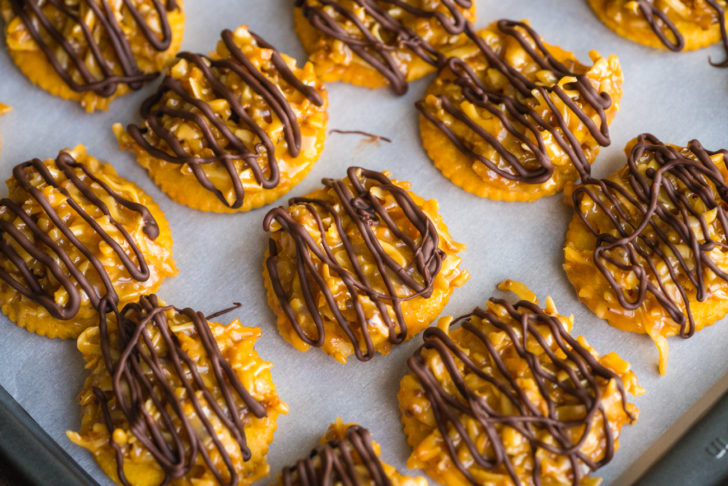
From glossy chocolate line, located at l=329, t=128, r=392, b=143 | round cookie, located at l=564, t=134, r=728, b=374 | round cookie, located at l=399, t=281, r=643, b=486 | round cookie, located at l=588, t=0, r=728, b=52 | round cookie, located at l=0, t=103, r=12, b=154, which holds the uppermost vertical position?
round cookie, located at l=588, t=0, r=728, b=52

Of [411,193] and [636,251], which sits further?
[411,193]

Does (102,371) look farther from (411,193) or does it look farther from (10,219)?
(411,193)

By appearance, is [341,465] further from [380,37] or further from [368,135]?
[380,37]

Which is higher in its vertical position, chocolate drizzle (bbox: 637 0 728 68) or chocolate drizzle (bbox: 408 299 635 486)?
chocolate drizzle (bbox: 637 0 728 68)

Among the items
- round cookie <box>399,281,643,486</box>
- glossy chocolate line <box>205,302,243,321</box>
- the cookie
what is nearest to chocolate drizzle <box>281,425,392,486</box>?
round cookie <box>399,281,643,486</box>

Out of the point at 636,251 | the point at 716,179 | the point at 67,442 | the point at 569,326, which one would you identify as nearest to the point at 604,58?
the point at 716,179

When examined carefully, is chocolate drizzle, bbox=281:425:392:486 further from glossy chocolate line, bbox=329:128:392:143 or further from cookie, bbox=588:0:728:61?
cookie, bbox=588:0:728:61

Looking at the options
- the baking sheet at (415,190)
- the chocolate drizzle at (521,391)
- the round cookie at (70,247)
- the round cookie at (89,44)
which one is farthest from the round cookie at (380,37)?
the chocolate drizzle at (521,391)
